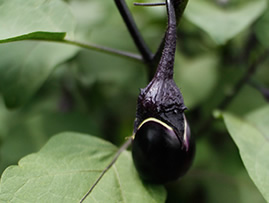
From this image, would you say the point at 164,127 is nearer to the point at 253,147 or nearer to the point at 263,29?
the point at 253,147

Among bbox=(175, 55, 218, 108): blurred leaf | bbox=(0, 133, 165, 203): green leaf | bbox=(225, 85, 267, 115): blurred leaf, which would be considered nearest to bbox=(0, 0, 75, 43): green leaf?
bbox=(0, 133, 165, 203): green leaf

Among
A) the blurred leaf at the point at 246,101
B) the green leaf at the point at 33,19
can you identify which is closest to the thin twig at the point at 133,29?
the green leaf at the point at 33,19

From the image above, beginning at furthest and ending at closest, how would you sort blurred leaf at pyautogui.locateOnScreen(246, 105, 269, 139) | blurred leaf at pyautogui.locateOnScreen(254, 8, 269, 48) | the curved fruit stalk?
blurred leaf at pyautogui.locateOnScreen(254, 8, 269, 48) → blurred leaf at pyautogui.locateOnScreen(246, 105, 269, 139) → the curved fruit stalk

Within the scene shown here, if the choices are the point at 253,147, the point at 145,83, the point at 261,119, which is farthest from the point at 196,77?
the point at 253,147

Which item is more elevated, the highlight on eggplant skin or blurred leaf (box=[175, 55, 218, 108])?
the highlight on eggplant skin

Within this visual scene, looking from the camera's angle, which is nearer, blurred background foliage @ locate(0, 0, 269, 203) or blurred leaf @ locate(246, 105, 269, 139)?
blurred leaf @ locate(246, 105, 269, 139)

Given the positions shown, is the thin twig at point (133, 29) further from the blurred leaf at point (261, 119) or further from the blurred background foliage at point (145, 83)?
the blurred leaf at point (261, 119)

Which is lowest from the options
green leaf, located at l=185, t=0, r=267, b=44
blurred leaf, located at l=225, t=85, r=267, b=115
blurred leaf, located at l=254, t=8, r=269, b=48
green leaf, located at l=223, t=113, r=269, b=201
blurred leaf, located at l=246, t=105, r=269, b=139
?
Result: blurred leaf, located at l=225, t=85, r=267, b=115

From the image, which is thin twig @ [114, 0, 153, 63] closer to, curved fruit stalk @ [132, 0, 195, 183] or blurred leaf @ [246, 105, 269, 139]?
curved fruit stalk @ [132, 0, 195, 183]
